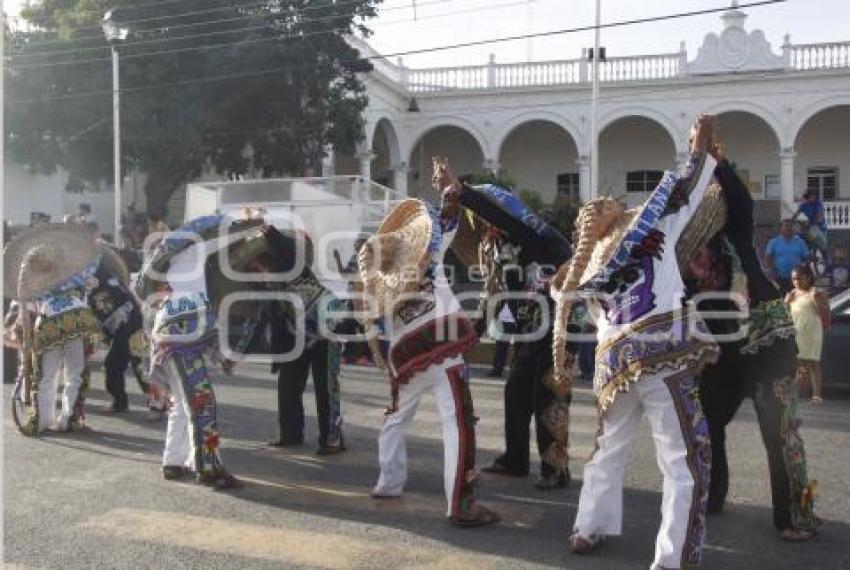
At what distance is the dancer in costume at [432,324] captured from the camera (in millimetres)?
5242

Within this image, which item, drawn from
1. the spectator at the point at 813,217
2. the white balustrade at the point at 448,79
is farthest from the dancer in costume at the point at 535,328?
the white balustrade at the point at 448,79

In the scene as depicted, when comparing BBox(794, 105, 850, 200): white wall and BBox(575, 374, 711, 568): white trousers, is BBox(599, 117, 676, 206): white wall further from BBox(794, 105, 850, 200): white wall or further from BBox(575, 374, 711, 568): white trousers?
BBox(575, 374, 711, 568): white trousers

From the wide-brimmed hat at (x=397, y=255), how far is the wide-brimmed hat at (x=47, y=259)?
3.51m

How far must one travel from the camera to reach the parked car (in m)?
10.1

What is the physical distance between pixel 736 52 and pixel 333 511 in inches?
970

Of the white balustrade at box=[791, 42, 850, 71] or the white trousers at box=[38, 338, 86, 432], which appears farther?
the white balustrade at box=[791, 42, 850, 71]

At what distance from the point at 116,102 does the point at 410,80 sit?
37.5 ft

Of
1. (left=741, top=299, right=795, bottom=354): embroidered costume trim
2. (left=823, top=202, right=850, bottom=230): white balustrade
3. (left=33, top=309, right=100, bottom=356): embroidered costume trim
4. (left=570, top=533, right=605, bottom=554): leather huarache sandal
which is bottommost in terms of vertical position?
(left=570, top=533, right=605, bottom=554): leather huarache sandal

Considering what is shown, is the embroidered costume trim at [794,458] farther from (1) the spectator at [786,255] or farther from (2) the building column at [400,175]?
(2) the building column at [400,175]

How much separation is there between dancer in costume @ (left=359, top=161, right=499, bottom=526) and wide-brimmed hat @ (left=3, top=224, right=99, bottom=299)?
11.8 ft

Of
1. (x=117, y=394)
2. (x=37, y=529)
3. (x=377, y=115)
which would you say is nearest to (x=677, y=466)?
(x=37, y=529)

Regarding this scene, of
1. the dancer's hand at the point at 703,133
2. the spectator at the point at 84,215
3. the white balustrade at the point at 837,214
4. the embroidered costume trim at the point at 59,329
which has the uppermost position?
the white balustrade at the point at 837,214

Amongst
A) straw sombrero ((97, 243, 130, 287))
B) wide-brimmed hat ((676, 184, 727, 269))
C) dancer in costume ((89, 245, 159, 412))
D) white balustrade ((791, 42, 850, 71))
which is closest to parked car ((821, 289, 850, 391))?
wide-brimmed hat ((676, 184, 727, 269))

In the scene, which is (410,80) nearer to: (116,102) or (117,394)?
(116,102)
